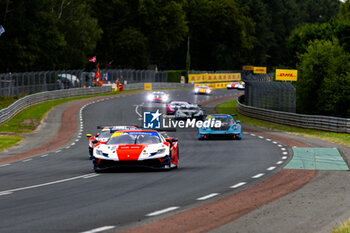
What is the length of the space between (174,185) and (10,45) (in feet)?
212

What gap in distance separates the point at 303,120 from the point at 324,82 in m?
9.66

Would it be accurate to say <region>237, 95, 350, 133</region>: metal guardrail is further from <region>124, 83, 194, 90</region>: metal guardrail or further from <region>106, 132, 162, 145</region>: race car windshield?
<region>124, 83, 194, 90</region>: metal guardrail

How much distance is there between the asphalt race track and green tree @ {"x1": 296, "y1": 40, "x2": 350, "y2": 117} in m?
23.6

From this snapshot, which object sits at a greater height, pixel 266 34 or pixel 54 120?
pixel 266 34

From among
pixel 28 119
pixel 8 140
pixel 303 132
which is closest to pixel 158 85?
pixel 28 119

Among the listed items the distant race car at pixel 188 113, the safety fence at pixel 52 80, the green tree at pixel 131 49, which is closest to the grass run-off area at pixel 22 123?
the safety fence at pixel 52 80

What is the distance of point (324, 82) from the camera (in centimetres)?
5272

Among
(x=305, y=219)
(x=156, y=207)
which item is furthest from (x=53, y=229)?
(x=305, y=219)

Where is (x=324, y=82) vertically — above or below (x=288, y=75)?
below

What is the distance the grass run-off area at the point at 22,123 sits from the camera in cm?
3578

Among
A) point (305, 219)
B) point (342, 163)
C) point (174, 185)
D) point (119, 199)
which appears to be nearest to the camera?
point (305, 219)

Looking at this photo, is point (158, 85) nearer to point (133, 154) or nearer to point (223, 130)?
point (223, 130)

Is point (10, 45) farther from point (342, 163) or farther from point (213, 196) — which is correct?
point (213, 196)

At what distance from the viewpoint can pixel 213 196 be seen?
44.3ft
